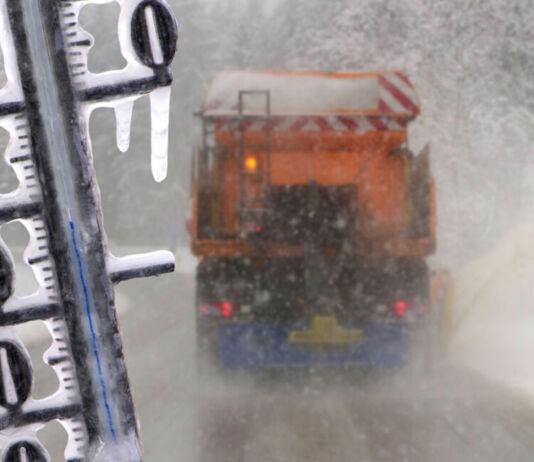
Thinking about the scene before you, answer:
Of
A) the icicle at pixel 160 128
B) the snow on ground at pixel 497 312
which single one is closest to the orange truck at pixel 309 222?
the snow on ground at pixel 497 312

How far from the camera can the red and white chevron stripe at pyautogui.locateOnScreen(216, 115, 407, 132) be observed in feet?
23.4

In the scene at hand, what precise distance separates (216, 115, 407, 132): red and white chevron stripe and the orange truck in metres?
0.01

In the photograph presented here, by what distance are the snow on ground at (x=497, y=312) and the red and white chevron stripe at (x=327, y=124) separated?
9.21ft

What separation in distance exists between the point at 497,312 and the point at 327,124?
200 inches

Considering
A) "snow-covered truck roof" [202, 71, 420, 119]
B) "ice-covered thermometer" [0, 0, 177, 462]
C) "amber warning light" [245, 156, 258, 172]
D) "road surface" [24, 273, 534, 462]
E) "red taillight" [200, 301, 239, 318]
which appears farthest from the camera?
"amber warning light" [245, 156, 258, 172]

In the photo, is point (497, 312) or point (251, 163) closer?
point (251, 163)

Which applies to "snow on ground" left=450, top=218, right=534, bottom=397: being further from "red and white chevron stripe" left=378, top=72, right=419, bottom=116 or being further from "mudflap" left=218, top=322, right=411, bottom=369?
"red and white chevron stripe" left=378, top=72, right=419, bottom=116

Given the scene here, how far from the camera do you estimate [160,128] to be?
1.25 m

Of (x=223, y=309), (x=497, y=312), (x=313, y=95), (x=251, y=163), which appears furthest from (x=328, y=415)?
(x=497, y=312)

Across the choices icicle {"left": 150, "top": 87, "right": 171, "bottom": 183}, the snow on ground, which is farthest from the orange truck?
icicle {"left": 150, "top": 87, "right": 171, "bottom": 183}

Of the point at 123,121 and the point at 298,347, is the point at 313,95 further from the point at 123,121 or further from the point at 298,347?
the point at 123,121

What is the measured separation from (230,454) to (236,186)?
11.0 ft

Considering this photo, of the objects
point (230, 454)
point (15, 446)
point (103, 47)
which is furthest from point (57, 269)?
point (230, 454)

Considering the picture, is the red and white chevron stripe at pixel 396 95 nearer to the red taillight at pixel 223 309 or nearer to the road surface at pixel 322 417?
the red taillight at pixel 223 309
